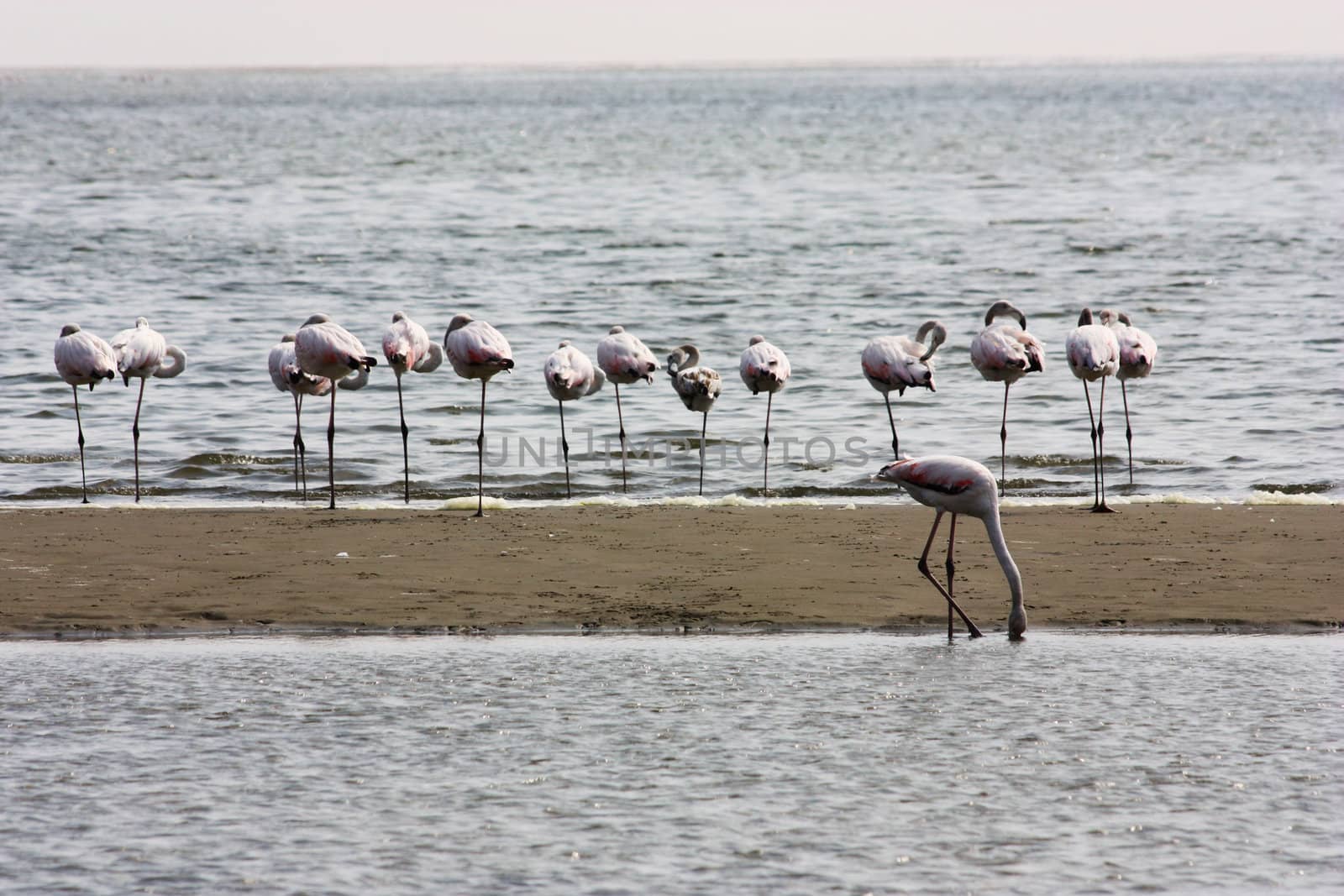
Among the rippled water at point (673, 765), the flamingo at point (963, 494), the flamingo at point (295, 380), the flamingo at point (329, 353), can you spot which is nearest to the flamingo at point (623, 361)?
the flamingo at point (329, 353)

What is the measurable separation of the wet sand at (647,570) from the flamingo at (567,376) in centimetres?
191

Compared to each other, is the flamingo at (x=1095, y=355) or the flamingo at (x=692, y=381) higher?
the flamingo at (x=1095, y=355)

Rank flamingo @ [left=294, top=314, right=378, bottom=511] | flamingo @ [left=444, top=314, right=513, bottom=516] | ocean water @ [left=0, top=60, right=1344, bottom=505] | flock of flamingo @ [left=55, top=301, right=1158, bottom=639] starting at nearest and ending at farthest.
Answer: flamingo @ [left=294, top=314, right=378, bottom=511], flock of flamingo @ [left=55, top=301, right=1158, bottom=639], flamingo @ [left=444, top=314, right=513, bottom=516], ocean water @ [left=0, top=60, right=1344, bottom=505]

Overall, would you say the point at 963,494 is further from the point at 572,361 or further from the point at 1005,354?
the point at 572,361

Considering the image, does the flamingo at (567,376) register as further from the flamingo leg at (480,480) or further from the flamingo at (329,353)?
the flamingo at (329,353)

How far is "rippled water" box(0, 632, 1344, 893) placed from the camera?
5.49 meters

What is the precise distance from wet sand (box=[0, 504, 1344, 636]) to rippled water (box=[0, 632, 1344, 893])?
424mm

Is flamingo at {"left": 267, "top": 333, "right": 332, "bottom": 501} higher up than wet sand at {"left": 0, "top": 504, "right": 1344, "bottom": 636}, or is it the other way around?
flamingo at {"left": 267, "top": 333, "right": 332, "bottom": 501}

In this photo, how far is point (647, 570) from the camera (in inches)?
399

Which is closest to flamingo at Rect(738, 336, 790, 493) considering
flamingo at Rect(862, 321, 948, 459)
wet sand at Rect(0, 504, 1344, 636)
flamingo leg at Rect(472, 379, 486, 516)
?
flamingo at Rect(862, 321, 948, 459)

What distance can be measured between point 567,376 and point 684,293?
1519 centimetres

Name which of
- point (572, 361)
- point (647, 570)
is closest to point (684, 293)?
point (572, 361)

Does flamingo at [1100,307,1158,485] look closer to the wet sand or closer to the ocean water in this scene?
the ocean water

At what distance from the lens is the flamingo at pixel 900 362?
14242 mm
